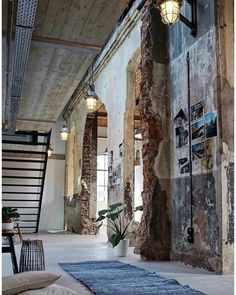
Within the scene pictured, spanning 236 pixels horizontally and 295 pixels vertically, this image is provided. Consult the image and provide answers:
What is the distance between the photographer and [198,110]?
5387mm

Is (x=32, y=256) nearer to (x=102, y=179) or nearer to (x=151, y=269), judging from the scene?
(x=151, y=269)

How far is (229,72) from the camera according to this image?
16.2 ft

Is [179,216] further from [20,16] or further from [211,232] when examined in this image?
[20,16]

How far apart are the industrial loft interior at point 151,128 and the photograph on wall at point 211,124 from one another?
26 millimetres

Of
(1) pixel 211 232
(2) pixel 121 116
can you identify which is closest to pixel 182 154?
(1) pixel 211 232

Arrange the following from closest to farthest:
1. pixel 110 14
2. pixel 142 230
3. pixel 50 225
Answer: pixel 110 14 → pixel 142 230 → pixel 50 225

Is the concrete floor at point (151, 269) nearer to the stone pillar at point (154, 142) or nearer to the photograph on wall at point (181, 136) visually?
the stone pillar at point (154, 142)

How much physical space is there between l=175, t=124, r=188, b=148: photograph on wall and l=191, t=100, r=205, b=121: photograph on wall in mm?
257

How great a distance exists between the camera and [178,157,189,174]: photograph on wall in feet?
18.6

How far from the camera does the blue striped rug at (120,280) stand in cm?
364

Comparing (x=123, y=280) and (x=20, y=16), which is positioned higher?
(x=20, y=16)

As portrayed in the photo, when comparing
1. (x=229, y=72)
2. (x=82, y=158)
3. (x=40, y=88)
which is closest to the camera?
(x=229, y=72)

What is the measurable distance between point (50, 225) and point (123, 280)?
438 inches

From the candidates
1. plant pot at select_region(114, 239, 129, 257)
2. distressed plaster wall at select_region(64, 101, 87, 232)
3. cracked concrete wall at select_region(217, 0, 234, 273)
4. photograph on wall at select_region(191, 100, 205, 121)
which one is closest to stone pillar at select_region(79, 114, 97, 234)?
distressed plaster wall at select_region(64, 101, 87, 232)
